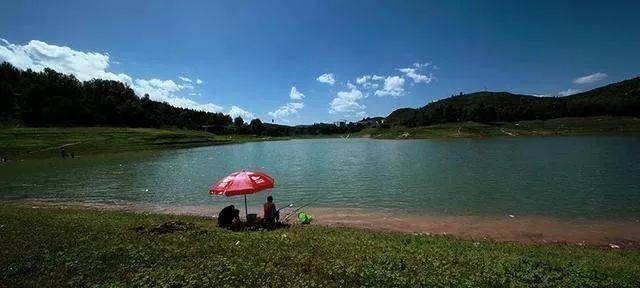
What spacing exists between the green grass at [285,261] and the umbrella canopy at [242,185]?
7.67 feet

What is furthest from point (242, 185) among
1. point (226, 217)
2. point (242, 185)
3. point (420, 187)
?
point (420, 187)

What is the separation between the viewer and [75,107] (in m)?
176

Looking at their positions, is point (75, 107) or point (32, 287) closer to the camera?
point (32, 287)

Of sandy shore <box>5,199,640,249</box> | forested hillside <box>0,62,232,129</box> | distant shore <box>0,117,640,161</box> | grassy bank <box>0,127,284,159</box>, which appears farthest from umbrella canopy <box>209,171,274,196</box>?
forested hillside <box>0,62,232,129</box>

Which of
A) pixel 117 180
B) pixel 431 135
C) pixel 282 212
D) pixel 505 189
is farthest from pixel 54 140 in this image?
pixel 431 135

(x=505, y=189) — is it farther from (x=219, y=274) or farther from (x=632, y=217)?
(x=219, y=274)

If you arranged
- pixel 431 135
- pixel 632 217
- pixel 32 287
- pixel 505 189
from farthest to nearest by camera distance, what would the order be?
pixel 431 135 < pixel 505 189 < pixel 632 217 < pixel 32 287

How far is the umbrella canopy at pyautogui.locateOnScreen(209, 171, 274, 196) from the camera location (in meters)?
19.6

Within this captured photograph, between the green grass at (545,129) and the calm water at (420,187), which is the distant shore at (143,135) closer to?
the green grass at (545,129)

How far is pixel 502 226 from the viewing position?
23.4m

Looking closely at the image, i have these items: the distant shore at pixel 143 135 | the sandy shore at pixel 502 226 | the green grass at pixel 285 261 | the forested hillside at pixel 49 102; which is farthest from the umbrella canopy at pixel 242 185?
the forested hillside at pixel 49 102

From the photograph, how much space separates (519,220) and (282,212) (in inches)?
619

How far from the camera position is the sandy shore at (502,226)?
20469 mm

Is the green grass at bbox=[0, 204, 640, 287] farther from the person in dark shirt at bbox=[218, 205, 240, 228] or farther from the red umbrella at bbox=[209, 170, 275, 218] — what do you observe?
the person in dark shirt at bbox=[218, 205, 240, 228]
